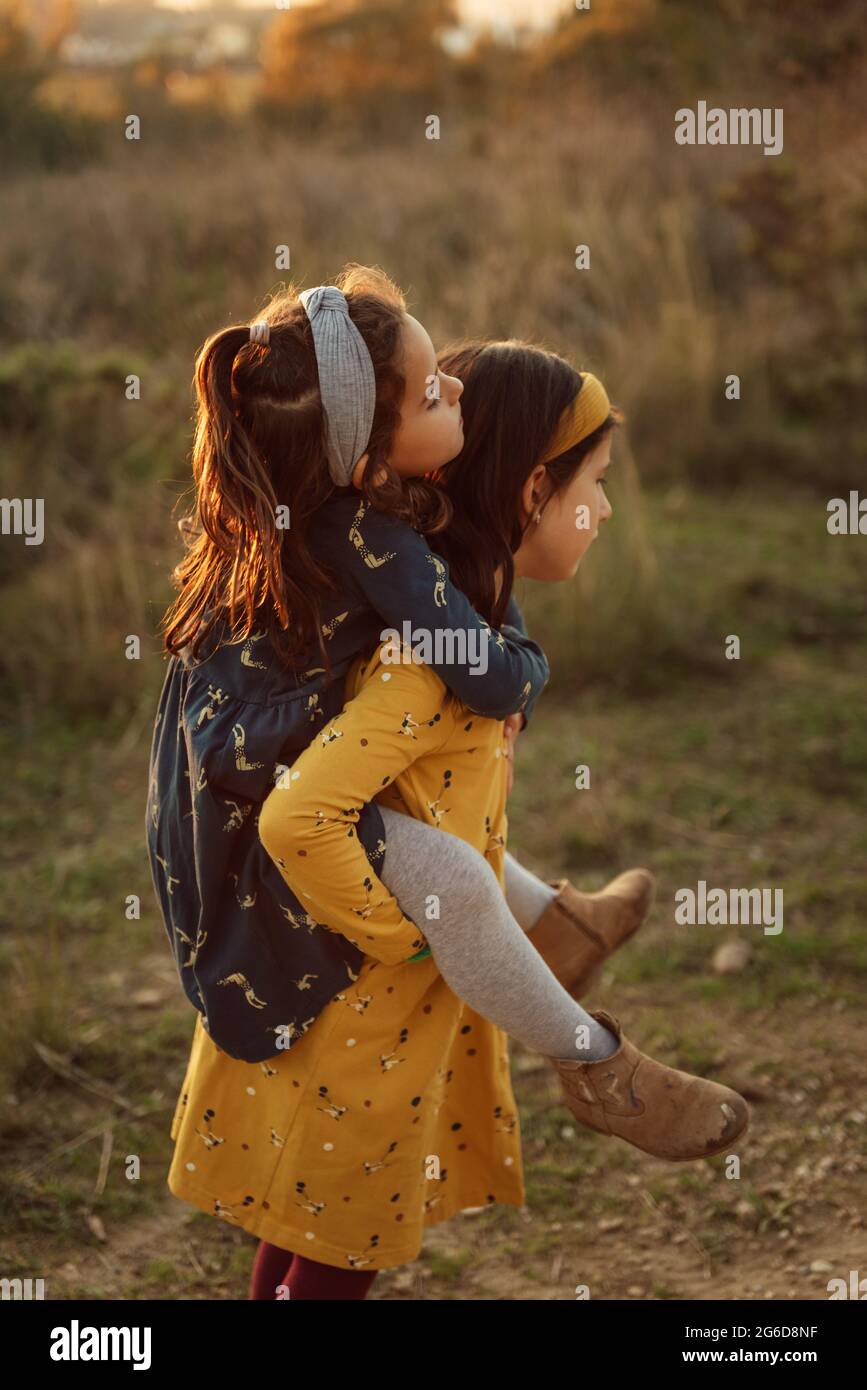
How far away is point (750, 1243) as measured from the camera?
214 centimetres

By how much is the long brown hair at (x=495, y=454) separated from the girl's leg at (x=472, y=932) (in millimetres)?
302

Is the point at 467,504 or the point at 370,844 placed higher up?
the point at 467,504

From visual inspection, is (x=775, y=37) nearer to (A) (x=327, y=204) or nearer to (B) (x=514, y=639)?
(A) (x=327, y=204)

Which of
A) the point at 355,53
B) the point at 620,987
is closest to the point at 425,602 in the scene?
the point at 620,987

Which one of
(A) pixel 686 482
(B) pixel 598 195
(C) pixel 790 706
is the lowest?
(C) pixel 790 706

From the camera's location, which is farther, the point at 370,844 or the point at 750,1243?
the point at 750,1243

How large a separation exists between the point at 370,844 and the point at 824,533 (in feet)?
13.8

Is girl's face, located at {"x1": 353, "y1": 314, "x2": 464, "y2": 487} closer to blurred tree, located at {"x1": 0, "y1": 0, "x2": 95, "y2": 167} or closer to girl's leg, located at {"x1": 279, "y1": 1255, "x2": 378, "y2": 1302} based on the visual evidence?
girl's leg, located at {"x1": 279, "y1": 1255, "x2": 378, "y2": 1302}

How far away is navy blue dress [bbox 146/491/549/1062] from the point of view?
1.43 metres

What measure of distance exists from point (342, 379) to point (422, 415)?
114 millimetres

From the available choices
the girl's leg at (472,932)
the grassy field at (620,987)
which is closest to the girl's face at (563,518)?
the girl's leg at (472,932)

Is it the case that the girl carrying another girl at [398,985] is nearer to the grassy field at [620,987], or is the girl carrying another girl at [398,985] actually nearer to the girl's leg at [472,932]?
the girl's leg at [472,932]
